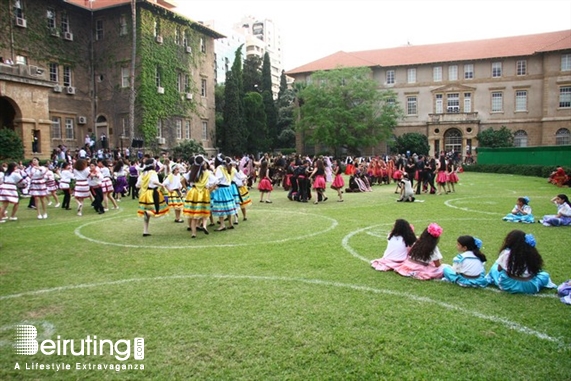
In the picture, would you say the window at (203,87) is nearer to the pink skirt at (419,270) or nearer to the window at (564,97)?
the window at (564,97)

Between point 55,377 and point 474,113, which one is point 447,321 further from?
point 474,113

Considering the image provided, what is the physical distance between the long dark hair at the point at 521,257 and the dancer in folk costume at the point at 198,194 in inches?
280

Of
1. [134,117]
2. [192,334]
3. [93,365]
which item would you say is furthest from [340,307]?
[134,117]

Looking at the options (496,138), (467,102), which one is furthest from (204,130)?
(496,138)

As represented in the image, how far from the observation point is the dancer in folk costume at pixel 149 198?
11172 mm

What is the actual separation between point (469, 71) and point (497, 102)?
17.0 ft

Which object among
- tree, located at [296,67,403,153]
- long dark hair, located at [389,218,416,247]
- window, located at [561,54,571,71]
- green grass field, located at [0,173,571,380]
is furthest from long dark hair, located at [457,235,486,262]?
window, located at [561,54,571,71]

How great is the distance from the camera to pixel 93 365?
14.5ft

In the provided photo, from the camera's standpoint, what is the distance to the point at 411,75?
57188 millimetres

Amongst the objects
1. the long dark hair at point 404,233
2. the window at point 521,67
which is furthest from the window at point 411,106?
the long dark hair at point 404,233

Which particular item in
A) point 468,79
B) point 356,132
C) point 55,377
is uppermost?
point 468,79

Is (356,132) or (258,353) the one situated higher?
(356,132)

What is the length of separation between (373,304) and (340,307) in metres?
0.47

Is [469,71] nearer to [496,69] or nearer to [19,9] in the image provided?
[496,69]
